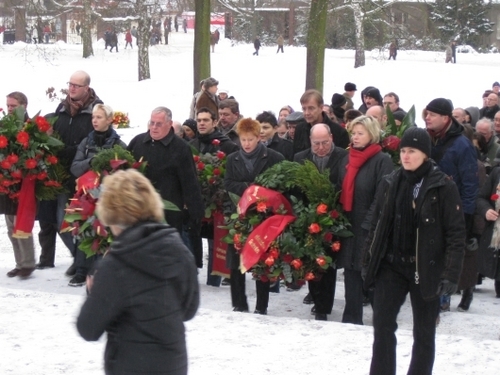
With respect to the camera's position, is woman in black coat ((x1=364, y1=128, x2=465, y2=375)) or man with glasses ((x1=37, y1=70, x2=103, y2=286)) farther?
man with glasses ((x1=37, y1=70, x2=103, y2=286))

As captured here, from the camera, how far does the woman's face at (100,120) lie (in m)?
9.34

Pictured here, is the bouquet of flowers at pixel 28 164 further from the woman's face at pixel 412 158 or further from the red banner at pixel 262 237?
the woman's face at pixel 412 158

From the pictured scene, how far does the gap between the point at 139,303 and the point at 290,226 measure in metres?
4.37

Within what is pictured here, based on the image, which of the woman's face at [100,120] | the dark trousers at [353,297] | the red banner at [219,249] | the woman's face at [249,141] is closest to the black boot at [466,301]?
the dark trousers at [353,297]

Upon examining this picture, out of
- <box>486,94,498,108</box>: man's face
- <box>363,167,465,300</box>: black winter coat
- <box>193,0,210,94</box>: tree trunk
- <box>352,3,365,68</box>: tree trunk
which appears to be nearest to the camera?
<box>363,167,465,300</box>: black winter coat

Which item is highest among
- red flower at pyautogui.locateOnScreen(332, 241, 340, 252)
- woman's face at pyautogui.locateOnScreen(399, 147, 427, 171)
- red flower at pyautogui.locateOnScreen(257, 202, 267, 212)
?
woman's face at pyautogui.locateOnScreen(399, 147, 427, 171)

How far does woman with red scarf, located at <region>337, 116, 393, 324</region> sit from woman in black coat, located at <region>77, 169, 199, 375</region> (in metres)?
4.07

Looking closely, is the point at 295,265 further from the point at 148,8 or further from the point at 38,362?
the point at 148,8

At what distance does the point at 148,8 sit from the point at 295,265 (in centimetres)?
3549

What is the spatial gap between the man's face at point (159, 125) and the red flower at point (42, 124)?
1.38m

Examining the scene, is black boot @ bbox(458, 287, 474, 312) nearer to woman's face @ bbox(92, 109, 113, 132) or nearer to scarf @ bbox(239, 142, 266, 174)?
scarf @ bbox(239, 142, 266, 174)

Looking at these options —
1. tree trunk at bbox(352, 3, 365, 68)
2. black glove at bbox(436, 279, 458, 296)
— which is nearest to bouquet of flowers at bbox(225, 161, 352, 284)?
black glove at bbox(436, 279, 458, 296)

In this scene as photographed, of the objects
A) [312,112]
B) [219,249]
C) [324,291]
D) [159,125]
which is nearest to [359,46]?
[312,112]

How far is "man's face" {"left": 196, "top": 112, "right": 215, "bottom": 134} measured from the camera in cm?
965
